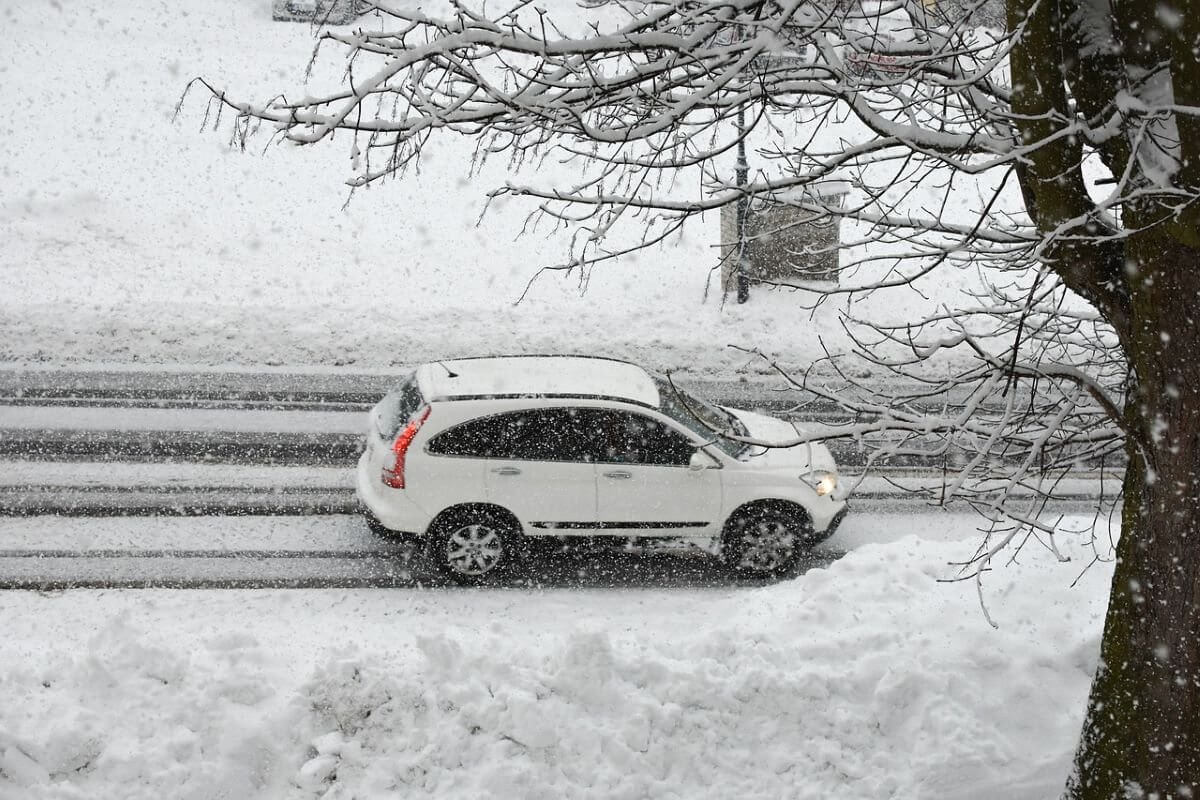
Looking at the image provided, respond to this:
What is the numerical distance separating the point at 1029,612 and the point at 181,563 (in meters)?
6.81

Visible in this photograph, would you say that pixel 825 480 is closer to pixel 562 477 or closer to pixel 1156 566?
pixel 562 477

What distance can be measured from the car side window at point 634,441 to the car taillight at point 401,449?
4.71 ft

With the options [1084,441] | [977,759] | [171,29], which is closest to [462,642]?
[977,759]

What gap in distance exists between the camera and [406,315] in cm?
1712

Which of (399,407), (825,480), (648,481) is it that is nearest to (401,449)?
(399,407)

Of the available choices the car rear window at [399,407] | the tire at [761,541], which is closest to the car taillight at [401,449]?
the car rear window at [399,407]

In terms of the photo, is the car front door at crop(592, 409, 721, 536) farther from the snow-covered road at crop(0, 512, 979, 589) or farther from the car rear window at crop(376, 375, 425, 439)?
the car rear window at crop(376, 375, 425, 439)

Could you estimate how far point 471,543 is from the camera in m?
9.30

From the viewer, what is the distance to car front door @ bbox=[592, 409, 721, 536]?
9.38 meters

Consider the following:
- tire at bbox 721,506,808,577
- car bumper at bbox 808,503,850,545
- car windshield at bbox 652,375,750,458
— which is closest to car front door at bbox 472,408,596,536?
car windshield at bbox 652,375,750,458

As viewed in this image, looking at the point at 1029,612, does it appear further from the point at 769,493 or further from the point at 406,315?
the point at 406,315

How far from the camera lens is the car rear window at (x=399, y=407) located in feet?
A: 31.0

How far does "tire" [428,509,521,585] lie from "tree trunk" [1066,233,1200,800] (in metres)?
5.18

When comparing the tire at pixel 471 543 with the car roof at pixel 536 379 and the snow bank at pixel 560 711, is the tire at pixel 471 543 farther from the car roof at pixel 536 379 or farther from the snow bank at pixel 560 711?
the snow bank at pixel 560 711
